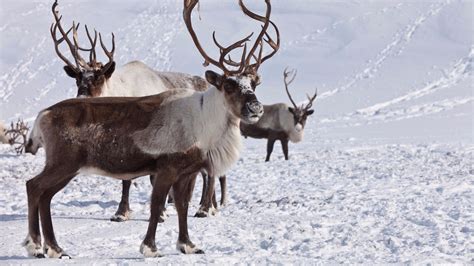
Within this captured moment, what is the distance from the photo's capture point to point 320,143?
24766 mm

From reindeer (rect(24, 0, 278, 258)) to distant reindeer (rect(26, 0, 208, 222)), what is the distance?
2.05 meters

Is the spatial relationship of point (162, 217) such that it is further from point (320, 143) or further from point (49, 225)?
point (320, 143)

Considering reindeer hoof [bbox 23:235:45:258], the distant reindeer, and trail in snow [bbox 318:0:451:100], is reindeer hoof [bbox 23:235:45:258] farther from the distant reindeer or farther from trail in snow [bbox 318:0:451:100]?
trail in snow [bbox 318:0:451:100]

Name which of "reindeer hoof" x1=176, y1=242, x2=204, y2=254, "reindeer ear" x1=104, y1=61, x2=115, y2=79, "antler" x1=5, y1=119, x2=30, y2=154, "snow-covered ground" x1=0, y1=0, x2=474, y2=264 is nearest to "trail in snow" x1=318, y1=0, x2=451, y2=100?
"snow-covered ground" x1=0, y1=0, x2=474, y2=264

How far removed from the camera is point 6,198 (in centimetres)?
1005

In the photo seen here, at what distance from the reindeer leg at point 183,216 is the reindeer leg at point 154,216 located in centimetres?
21

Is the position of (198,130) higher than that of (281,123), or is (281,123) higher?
(198,130)

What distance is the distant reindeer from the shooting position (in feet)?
28.1

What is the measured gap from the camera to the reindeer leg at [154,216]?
576 cm

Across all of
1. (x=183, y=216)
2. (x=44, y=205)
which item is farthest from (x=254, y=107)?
(x=44, y=205)

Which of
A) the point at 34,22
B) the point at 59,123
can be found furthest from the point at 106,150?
the point at 34,22

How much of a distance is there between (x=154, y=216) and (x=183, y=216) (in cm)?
30

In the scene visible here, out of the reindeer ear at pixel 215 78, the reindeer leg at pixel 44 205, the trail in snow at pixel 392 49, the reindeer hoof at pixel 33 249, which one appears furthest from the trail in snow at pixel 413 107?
the reindeer hoof at pixel 33 249

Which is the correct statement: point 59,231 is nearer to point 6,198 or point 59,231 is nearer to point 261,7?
point 6,198
